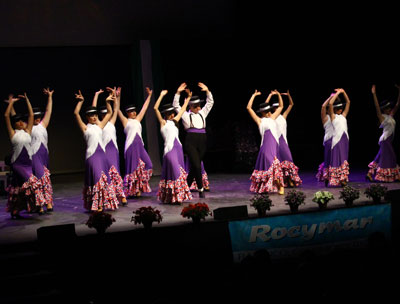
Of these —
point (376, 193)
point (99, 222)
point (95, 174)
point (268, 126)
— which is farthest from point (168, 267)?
point (268, 126)

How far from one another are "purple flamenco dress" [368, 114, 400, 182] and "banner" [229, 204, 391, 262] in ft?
8.81

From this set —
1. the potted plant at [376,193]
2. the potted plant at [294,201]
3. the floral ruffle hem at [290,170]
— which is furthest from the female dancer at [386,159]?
the potted plant at [294,201]

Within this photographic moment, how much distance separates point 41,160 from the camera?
8.49 metres

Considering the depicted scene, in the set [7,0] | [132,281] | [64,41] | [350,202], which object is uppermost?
[7,0]

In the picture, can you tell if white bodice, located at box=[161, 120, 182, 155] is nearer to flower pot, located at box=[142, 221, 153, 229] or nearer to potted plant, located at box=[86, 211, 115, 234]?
flower pot, located at box=[142, 221, 153, 229]

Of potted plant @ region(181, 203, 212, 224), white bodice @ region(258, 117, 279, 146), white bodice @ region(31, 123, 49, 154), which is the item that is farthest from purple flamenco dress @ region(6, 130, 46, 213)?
white bodice @ region(258, 117, 279, 146)

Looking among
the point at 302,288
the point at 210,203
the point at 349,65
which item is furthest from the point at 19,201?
the point at 349,65

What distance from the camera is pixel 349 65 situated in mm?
12062

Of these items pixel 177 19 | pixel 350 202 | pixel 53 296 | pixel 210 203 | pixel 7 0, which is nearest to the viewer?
pixel 53 296

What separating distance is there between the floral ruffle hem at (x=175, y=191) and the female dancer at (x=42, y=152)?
1643 mm

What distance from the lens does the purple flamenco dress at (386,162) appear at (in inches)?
389

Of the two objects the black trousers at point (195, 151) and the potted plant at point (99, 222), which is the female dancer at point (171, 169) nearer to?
the black trousers at point (195, 151)

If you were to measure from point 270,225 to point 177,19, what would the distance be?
7.48 meters

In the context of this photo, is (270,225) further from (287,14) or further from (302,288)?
(287,14)
